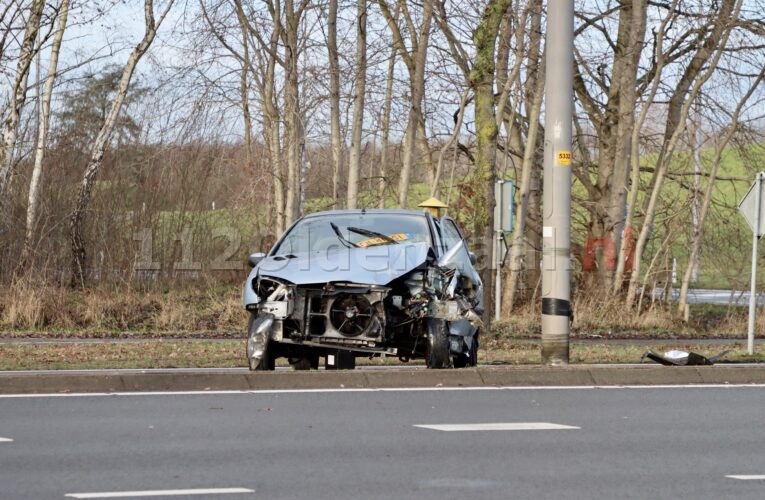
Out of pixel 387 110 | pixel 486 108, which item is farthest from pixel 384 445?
pixel 387 110

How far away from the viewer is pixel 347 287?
1296 centimetres

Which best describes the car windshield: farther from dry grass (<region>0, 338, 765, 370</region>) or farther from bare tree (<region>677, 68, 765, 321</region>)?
bare tree (<region>677, 68, 765, 321</region>)

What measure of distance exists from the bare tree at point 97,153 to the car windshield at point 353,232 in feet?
45.4

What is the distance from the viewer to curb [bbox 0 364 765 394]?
40.8 feet

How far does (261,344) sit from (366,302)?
1.18m

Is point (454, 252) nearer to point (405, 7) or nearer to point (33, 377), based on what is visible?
point (33, 377)

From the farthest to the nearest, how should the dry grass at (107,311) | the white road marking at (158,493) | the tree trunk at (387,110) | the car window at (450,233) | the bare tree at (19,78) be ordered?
the tree trunk at (387,110) → the bare tree at (19,78) → the dry grass at (107,311) → the car window at (450,233) → the white road marking at (158,493)

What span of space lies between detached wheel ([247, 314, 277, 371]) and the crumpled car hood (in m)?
0.47

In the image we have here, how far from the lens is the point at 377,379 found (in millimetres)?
12969

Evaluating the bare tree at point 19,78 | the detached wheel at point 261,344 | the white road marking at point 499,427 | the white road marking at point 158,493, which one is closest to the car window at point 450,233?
the detached wheel at point 261,344

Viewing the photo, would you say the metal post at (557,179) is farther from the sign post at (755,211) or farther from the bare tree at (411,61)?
the bare tree at (411,61)

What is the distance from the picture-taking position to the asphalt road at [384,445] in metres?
7.45

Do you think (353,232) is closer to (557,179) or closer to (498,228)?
(557,179)

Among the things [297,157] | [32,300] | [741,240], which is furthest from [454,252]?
[741,240]
